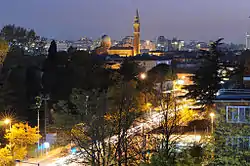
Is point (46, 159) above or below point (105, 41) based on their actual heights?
below

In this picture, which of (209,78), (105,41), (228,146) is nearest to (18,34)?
(105,41)

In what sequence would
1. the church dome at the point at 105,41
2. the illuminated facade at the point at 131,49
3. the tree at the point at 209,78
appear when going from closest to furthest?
the tree at the point at 209,78
the illuminated facade at the point at 131,49
the church dome at the point at 105,41

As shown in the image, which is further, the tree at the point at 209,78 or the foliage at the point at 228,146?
the tree at the point at 209,78

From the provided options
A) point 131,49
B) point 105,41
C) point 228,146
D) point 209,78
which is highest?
point 105,41

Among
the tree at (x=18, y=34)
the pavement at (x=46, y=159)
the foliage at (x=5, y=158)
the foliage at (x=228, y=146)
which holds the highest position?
the tree at (x=18, y=34)

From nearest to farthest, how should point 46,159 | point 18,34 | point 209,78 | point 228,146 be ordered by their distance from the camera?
1. point 228,146
2. point 46,159
3. point 209,78
4. point 18,34

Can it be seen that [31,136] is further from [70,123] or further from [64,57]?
[64,57]

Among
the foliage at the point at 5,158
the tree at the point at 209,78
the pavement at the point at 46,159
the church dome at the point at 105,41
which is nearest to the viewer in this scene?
the foliage at the point at 5,158

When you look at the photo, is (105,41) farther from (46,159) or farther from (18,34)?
(46,159)

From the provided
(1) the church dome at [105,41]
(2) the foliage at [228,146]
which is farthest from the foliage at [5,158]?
(1) the church dome at [105,41]

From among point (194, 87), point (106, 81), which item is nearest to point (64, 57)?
point (106, 81)

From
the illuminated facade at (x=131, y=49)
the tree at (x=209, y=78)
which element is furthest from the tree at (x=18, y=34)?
the tree at (x=209, y=78)

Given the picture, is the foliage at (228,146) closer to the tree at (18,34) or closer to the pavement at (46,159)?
the pavement at (46,159)

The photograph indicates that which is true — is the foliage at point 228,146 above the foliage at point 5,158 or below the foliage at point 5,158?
above
